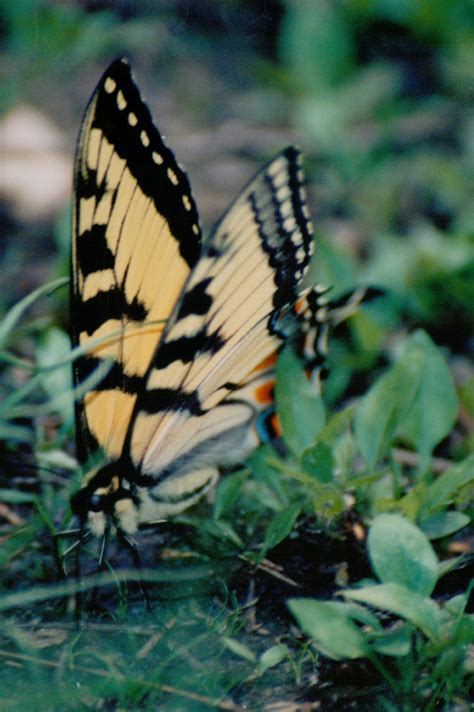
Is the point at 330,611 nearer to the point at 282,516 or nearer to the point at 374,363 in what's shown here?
the point at 282,516

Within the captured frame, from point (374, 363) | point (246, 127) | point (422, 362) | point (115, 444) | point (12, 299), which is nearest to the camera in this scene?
point (115, 444)

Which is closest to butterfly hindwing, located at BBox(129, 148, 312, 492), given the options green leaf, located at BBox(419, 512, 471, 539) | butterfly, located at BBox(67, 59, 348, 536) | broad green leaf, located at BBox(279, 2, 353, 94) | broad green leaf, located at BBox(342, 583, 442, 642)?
butterfly, located at BBox(67, 59, 348, 536)

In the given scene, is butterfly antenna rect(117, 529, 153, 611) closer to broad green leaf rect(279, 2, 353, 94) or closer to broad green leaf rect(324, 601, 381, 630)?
broad green leaf rect(324, 601, 381, 630)

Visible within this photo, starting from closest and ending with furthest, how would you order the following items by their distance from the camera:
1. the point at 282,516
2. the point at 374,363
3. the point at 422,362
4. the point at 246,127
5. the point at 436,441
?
the point at 282,516, the point at 422,362, the point at 436,441, the point at 374,363, the point at 246,127

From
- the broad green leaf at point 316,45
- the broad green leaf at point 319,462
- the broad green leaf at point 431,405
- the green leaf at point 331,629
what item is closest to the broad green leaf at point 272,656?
the green leaf at point 331,629

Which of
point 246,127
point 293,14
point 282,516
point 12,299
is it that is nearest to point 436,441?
point 282,516

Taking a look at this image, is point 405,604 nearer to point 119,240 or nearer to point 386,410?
point 386,410

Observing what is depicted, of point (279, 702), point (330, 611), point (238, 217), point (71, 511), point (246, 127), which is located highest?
point (246, 127)

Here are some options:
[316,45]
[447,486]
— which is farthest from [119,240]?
[316,45]
